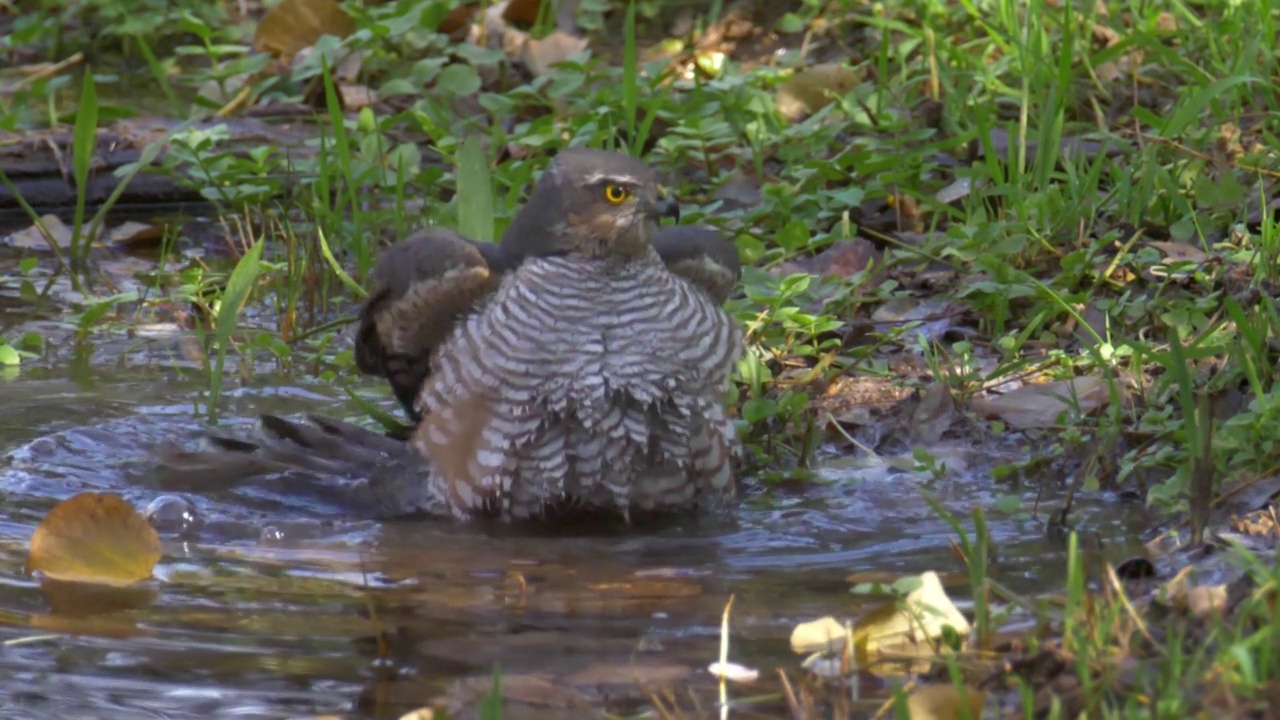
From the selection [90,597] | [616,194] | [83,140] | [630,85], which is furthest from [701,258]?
[83,140]

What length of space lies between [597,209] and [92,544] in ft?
5.13

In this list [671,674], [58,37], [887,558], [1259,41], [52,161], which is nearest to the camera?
[671,674]

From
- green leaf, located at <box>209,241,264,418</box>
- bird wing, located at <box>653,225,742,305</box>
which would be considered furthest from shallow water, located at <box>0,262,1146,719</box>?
bird wing, located at <box>653,225,742,305</box>

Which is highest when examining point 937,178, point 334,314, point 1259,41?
point 1259,41

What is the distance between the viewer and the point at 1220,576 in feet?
12.2

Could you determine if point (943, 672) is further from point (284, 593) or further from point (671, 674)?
point (284, 593)

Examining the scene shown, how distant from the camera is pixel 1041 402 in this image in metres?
5.18

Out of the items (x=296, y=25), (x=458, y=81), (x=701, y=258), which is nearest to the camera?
(x=701, y=258)

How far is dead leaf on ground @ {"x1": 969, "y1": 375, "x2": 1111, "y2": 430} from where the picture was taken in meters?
5.07

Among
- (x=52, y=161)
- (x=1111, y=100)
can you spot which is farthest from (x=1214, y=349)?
(x=52, y=161)

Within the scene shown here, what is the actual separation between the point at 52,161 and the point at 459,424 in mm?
3505

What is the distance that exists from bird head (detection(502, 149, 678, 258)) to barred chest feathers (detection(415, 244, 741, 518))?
2.2 inches

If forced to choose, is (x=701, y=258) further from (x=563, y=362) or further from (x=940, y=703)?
(x=940, y=703)

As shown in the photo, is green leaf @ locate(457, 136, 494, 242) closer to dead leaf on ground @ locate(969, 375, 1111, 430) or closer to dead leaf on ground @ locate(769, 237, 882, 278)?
dead leaf on ground @ locate(769, 237, 882, 278)
